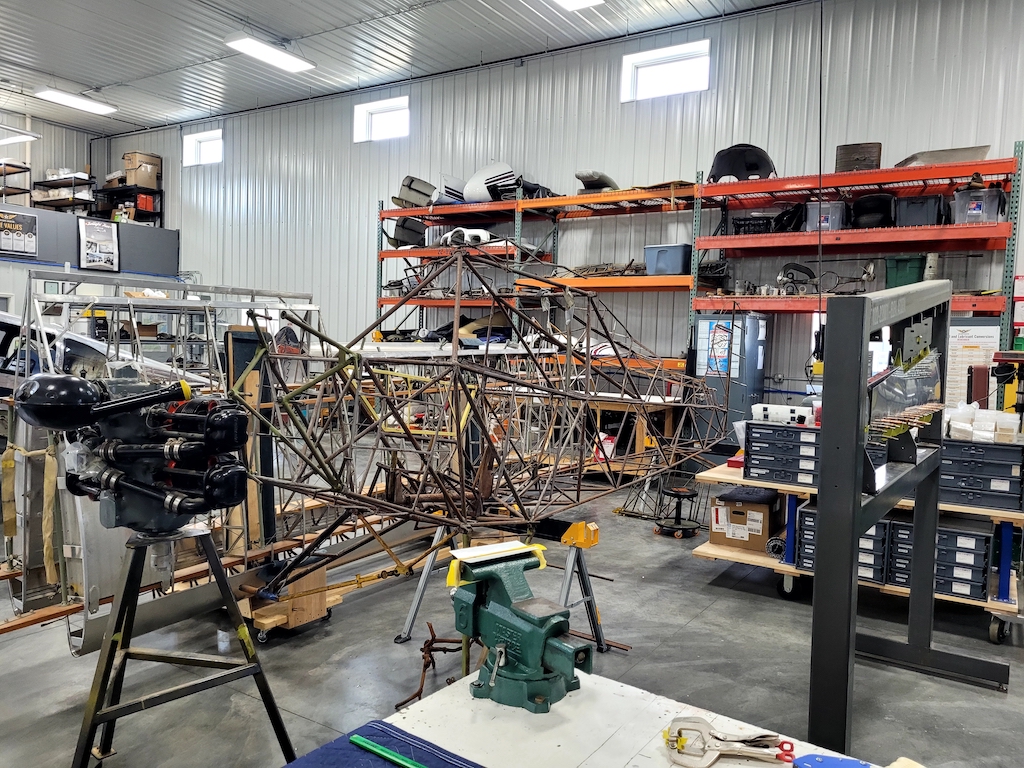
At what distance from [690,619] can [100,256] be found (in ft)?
40.0

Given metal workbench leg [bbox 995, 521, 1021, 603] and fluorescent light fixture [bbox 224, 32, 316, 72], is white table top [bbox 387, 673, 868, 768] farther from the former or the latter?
fluorescent light fixture [bbox 224, 32, 316, 72]

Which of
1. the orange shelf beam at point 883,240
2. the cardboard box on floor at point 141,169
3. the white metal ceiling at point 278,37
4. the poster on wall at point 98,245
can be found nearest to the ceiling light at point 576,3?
the white metal ceiling at point 278,37

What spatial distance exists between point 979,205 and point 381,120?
838 centimetres

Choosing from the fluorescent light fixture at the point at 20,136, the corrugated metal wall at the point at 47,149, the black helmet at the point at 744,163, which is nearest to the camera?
the black helmet at the point at 744,163

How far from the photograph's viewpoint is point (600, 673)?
3.31 metres

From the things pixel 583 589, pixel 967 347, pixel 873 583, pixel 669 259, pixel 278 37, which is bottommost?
pixel 873 583

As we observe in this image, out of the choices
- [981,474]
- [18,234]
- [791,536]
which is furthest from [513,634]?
[18,234]

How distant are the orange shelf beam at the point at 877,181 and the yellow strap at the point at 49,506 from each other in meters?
5.64

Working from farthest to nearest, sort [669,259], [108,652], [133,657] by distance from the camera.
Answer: [669,259]
[133,657]
[108,652]

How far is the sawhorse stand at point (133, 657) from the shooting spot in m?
2.19

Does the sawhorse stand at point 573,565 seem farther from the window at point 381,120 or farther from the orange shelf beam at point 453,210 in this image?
the window at point 381,120

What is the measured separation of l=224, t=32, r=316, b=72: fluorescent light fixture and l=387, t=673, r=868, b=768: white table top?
8475mm

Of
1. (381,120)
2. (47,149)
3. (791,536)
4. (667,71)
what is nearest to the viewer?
(791,536)

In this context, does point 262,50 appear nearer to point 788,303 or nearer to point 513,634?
point 788,303
